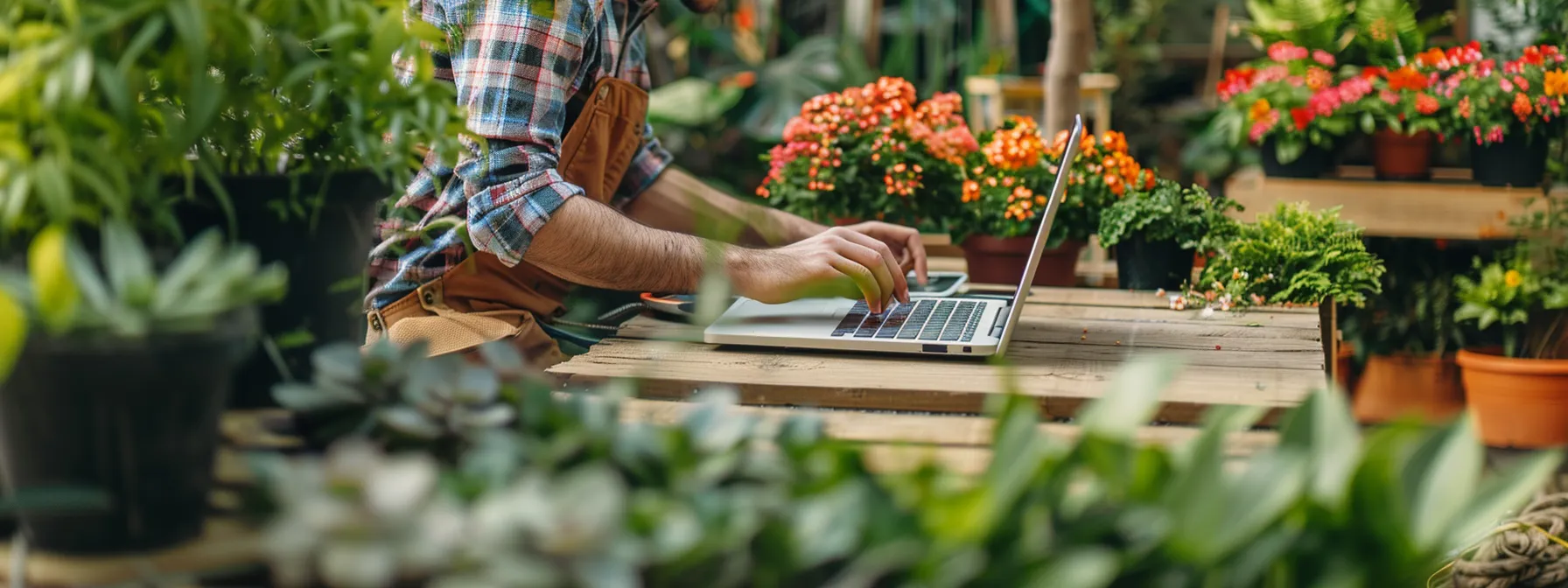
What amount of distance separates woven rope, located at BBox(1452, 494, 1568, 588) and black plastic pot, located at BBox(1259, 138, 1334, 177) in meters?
1.24

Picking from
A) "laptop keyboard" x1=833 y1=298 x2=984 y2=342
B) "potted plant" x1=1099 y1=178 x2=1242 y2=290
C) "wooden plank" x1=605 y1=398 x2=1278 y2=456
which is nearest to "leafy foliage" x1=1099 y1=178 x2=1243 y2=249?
"potted plant" x1=1099 y1=178 x2=1242 y2=290

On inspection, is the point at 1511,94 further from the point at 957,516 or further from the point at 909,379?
the point at 957,516

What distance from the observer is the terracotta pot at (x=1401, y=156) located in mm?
3012

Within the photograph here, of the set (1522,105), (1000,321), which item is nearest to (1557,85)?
(1522,105)

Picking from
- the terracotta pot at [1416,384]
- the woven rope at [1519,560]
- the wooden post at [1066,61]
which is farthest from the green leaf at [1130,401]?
the terracotta pot at [1416,384]

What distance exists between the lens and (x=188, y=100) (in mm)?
822

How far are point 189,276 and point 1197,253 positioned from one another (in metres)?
1.64

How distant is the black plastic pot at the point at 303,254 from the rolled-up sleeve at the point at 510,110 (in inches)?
24.0

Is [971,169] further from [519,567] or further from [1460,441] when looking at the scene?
[519,567]

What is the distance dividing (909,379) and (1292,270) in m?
0.83

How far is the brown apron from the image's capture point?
186cm

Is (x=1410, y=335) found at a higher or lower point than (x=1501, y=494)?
lower

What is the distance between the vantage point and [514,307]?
198 cm

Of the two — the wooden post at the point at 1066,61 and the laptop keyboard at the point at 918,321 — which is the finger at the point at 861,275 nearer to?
the laptop keyboard at the point at 918,321
